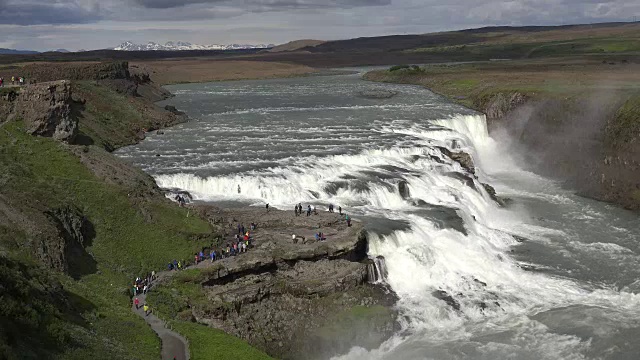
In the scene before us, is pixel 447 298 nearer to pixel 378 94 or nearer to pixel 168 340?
pixel 168 340

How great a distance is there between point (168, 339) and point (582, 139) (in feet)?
156

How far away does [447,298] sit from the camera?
32.3 metres

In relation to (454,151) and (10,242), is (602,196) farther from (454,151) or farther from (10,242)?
(10,242)

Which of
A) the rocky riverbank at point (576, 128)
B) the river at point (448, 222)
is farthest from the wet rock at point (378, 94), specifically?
the river at point (448, 222)

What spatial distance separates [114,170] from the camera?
38.1m

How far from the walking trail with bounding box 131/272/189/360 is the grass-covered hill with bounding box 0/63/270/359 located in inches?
17.1

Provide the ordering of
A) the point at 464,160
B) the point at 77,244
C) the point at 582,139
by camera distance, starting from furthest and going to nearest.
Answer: the point at 582,139 < the point at 464,160 < the point at 77,244

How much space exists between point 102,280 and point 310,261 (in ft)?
32.3

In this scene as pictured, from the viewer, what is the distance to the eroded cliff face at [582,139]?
52.2 metres

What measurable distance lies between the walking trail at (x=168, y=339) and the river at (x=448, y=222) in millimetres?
7845

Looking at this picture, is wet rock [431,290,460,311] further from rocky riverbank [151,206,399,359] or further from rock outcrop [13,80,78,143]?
rock outcrop [13,80,78,143]

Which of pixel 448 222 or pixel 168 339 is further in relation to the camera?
pixel 448 222

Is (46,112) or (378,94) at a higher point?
(378,94)

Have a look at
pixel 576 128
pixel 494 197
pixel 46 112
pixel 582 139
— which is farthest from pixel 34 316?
pixel 576 128
